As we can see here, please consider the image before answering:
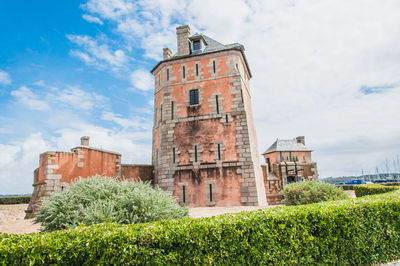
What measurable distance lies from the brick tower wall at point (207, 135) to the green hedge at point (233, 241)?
1010 centimetres

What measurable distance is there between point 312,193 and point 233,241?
983 cm

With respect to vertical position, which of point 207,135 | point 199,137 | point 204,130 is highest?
point 204,130

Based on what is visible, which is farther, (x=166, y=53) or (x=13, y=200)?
(x=13, y=200)

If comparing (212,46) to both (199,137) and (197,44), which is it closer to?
(197,44)

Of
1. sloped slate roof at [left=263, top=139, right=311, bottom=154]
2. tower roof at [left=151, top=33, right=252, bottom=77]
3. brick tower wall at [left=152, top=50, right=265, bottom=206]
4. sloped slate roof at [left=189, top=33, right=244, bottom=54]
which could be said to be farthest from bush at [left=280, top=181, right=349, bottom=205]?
sloped slate roof at [left=263, top=139, right=311, bottom=154]

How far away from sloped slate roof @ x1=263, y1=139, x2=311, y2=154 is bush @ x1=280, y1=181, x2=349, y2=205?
24.3 meters

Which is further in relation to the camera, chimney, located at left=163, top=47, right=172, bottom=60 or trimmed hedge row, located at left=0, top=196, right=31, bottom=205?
trimmed hedge row, located at left=0, top=196, right=31, bottom=205

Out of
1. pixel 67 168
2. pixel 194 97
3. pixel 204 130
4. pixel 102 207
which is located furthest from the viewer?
pixel 194 97

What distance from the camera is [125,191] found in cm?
746

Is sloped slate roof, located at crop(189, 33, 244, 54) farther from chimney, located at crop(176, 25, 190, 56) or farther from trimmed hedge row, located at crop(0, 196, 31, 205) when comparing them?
trimmed hedge row, located at crop(0, 196, 31, 205)

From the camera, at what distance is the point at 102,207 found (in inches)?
258

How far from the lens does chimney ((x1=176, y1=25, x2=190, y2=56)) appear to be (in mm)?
19219

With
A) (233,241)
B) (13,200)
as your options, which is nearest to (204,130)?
(233,241)

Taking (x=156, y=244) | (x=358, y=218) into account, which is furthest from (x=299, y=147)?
(x=156, y=244)
